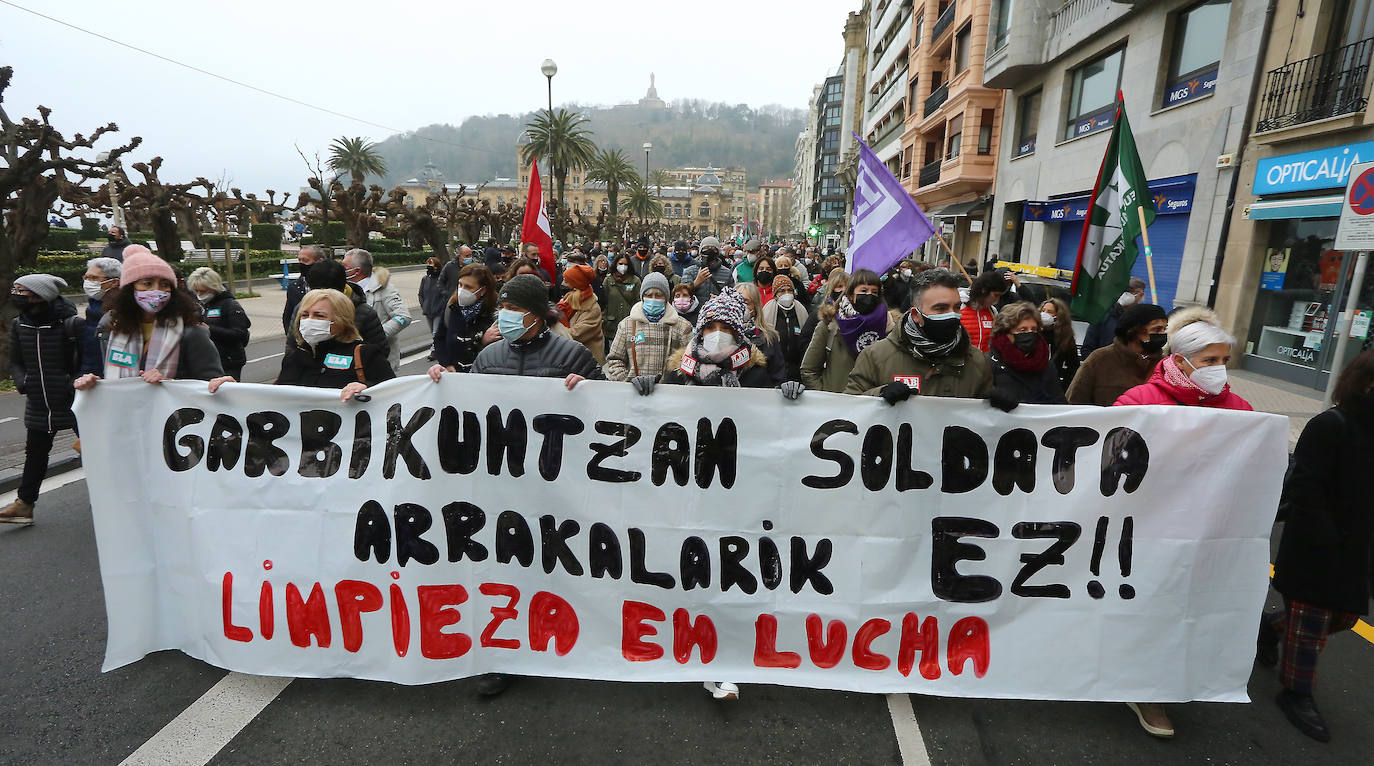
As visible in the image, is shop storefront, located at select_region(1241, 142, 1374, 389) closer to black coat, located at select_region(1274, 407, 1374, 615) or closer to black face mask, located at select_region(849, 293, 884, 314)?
black face mask, located at select_region(849, 293, 884, 314)

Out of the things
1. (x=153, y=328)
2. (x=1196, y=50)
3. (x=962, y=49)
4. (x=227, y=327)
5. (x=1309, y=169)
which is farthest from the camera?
(x=962, y=49)

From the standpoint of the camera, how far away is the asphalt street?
2.59 m

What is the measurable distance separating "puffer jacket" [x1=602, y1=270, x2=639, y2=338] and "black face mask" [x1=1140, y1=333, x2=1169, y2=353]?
5469 millimetres

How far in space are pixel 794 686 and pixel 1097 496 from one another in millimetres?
1476

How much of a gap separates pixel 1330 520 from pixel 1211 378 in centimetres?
67

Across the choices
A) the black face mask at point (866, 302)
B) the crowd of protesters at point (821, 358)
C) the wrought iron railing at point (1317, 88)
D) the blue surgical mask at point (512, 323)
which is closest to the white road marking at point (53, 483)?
the crowd of protesters at point (821, 358)

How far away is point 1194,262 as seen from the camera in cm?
1216

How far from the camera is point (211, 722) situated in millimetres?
2715

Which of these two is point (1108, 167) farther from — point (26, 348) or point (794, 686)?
point (26, 348)

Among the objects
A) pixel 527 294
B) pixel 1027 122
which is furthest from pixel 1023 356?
pixel 1027 122

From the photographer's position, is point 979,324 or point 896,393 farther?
point 979,324

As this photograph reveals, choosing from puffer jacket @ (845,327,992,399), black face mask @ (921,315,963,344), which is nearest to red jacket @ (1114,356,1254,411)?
puffer jacket @ (845,327,992,399)

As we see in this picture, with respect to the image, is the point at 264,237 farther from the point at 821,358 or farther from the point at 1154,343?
the point at 1154,343

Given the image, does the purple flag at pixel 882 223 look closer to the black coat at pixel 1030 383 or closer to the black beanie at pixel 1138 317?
the black beanie at pixel 1138 317
